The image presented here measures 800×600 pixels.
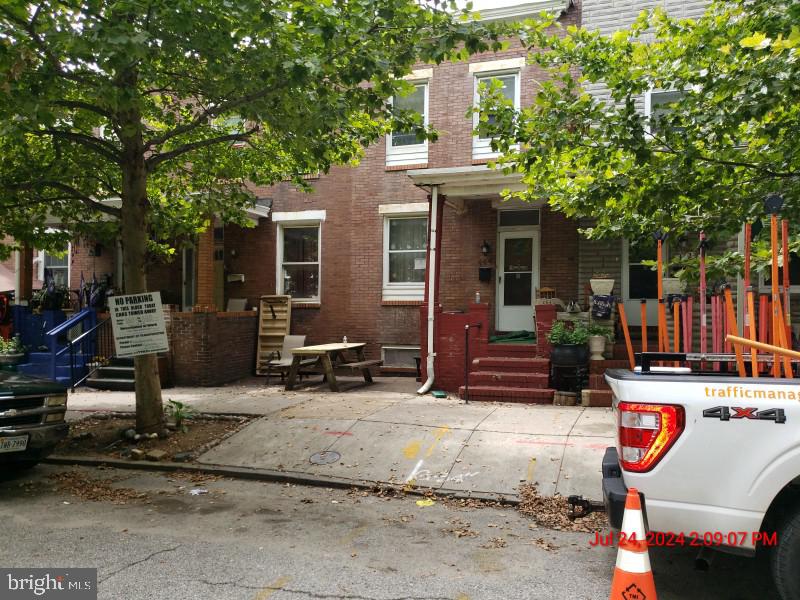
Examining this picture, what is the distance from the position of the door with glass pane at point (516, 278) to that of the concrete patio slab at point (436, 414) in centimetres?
342

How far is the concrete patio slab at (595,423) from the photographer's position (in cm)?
749

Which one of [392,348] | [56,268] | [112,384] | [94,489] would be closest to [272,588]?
[94,489]

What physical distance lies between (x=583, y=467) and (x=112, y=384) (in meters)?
9.20

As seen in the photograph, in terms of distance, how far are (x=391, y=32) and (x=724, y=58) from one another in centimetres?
346

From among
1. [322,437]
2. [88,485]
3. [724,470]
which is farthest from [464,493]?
[88,485]

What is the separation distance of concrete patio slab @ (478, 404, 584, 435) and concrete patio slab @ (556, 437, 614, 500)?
0.51 meters

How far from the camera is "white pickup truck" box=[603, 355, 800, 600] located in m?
3.08

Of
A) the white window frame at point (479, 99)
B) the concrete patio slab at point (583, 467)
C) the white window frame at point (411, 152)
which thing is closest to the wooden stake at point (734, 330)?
the concrete patio slab at point (583, 467)

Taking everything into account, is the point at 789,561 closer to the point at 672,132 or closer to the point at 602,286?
the point at 672,132

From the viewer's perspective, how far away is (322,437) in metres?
7.75

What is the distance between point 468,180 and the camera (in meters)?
10.6

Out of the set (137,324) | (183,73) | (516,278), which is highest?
(183,73)

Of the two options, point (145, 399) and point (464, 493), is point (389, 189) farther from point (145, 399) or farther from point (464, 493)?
point (464, 493)

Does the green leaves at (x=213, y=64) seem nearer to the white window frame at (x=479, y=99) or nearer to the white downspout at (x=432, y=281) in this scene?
the white downspout at (x=432, y=281)
